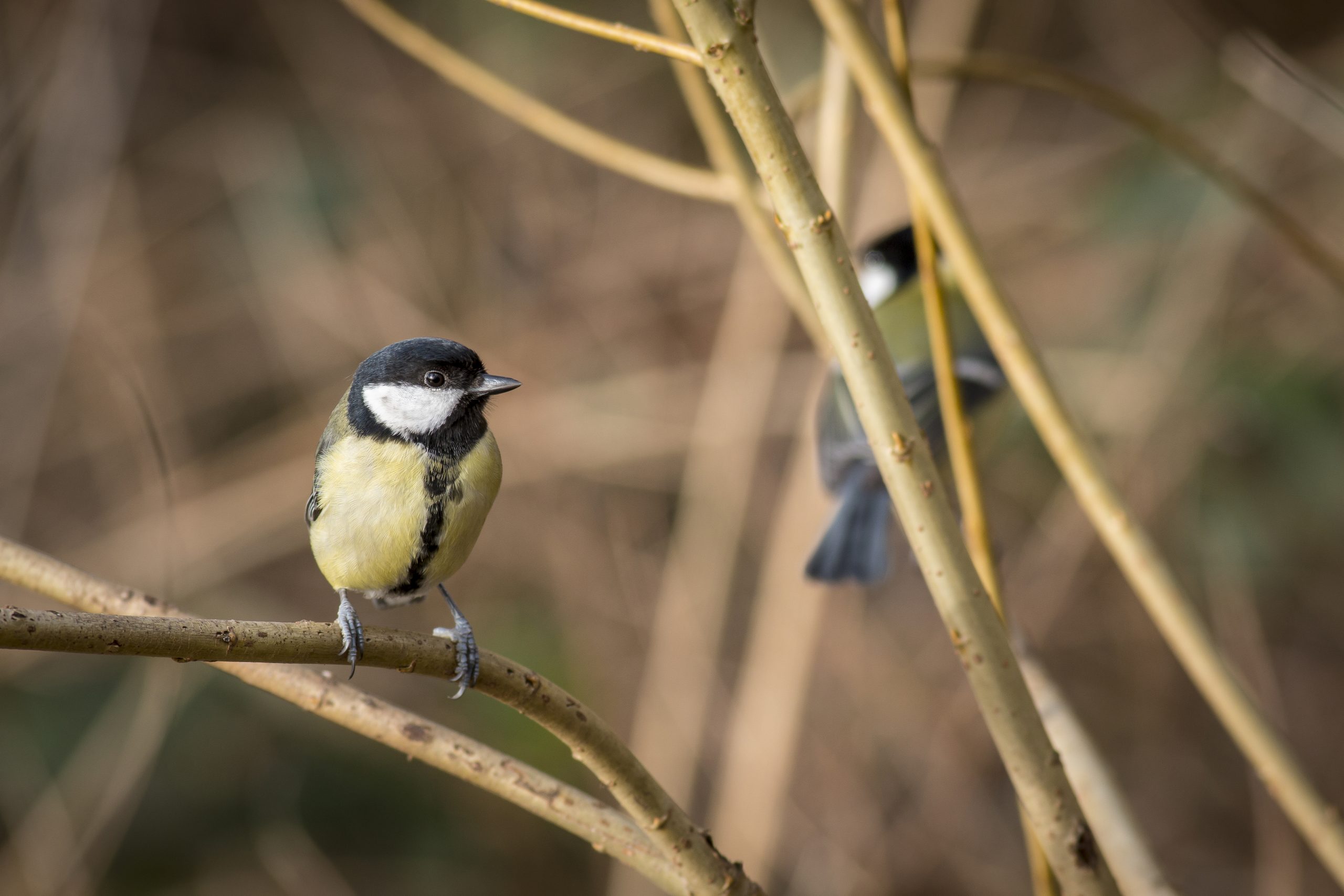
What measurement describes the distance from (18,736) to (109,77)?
5.86 ft

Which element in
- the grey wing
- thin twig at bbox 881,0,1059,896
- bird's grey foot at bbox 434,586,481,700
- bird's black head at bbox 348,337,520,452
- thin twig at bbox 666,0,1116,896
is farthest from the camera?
the grey wing

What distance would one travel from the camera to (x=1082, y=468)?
808 millimetres

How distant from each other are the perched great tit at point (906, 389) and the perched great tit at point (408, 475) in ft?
3.05

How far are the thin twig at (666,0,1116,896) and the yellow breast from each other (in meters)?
0.43

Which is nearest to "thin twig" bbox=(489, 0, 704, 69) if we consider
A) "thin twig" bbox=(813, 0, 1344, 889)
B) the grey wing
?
"thin twig" bbox=(813, 0, 1344, 889)

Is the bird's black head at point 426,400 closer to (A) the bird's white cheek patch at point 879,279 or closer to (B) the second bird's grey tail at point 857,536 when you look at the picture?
(B) the second bird's grey tail at point 857,536

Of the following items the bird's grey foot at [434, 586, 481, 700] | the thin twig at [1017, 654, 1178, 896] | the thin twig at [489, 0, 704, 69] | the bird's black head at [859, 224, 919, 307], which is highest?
the bird's black head at [859, 224, 919, 307]

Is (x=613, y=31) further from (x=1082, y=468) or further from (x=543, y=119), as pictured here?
(x=543, y=119)

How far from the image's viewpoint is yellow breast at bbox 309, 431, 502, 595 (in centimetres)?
94

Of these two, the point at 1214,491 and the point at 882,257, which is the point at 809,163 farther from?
the point at 1214,491

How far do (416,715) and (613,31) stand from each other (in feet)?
1.68

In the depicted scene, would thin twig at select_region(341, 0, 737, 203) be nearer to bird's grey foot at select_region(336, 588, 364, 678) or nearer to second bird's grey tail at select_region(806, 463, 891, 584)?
bird's grey foot at select_region(336, 588, 364, 678)

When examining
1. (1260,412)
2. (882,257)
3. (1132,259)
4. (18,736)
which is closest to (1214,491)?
(1260,412)

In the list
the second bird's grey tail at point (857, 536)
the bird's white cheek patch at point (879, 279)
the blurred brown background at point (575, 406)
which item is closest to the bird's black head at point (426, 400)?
the second bird's grey tail at point (857, 536)
